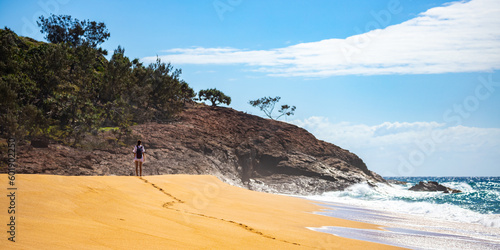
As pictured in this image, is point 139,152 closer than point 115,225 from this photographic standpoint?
No

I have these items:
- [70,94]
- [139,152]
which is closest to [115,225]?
[139,152]

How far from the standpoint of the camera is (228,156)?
36250 millimetres

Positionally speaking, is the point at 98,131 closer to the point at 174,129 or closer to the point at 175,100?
the point at 174,129

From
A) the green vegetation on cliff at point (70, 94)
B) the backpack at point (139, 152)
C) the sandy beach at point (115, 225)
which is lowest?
the sandy beach at point (115, 225)

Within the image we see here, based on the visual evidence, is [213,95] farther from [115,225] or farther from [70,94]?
[115,225]

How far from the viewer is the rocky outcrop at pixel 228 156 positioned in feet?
77.6

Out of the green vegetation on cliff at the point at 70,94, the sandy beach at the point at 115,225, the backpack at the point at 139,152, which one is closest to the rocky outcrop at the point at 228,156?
the green vegetation on cliff at the point at 70,94

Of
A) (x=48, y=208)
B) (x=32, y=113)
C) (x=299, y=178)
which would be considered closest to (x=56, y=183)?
(x=48, y=208)

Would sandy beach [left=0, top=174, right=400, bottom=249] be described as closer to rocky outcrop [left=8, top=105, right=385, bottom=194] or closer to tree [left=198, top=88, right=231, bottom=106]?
rocky outcrop [left=8, top=105, right=385, bottom=194]

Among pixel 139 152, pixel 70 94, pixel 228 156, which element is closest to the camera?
pixel 139 152

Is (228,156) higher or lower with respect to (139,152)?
lower

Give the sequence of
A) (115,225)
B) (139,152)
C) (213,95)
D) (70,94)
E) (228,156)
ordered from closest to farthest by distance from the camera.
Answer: (115,225) < (139,152) < (70,94) < (228,156) < (213,95)

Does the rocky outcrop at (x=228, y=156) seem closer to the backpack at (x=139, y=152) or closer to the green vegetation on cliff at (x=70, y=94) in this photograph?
the green vegetation on cliff at (x=70, y=94)

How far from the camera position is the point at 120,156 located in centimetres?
2678
